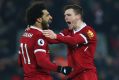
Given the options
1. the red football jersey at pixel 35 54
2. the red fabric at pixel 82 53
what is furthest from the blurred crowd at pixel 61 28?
the red football jersey at pixel 35 54

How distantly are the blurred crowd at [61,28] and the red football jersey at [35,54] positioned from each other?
4697 millimetres

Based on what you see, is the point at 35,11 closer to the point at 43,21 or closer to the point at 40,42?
the point at 43,21

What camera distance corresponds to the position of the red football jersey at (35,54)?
7.93 m

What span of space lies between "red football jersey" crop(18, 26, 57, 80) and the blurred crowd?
4.70m

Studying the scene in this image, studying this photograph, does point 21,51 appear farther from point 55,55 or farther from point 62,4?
point 62,4

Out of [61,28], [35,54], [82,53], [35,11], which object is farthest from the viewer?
[61,28]

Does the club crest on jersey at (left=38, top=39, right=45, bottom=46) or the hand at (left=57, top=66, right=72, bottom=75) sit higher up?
the club crest on jersey at (left=38, top=39, right=45, bottom=46)

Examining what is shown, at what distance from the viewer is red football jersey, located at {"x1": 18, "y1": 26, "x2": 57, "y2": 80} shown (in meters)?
7.93

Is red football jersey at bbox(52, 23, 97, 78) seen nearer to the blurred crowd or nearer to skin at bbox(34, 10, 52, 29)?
skin at bbox(34, 10, 52, 29)

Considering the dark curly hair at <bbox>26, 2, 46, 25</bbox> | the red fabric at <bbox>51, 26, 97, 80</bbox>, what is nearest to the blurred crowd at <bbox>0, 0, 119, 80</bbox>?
the red fabric at <bbox>51, 26, 97, 80</bbox>

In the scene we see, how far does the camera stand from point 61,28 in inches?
536

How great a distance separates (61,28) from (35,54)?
18.6 feet

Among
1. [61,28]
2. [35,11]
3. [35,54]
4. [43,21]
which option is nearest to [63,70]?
[35,54]

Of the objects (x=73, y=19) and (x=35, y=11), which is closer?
(x=35, y=11)
